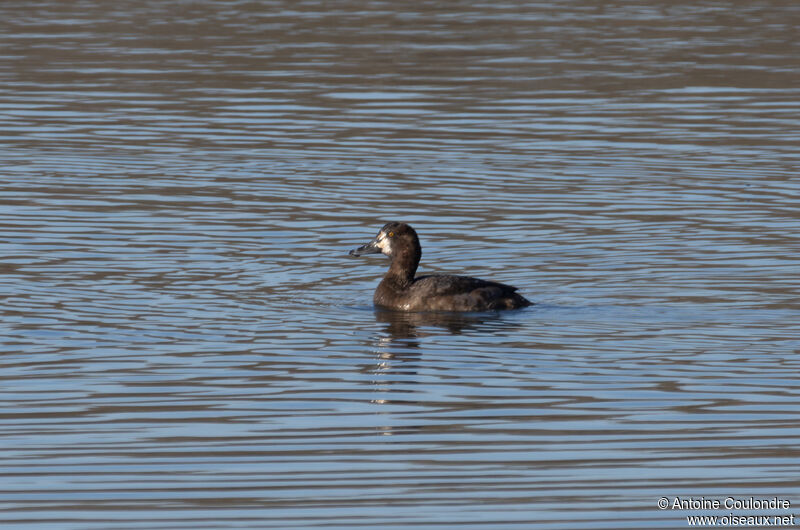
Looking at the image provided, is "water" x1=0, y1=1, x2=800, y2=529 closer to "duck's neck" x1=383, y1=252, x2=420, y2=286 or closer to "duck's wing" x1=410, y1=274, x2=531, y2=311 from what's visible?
"duck's wing" x1=410, y1=274, x2=531, y2=311

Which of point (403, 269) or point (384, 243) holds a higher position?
point (384, 243)

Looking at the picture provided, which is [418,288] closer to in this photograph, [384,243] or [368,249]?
[384,243]

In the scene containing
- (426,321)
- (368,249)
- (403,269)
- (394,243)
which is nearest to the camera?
(426,321)

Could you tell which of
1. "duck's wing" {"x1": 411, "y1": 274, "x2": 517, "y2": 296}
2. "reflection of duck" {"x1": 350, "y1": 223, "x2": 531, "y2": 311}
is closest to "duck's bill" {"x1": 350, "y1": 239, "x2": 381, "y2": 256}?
"reflection of duck" {"x1": 350, "y1": 223, "x2": 531, "y2": 311}

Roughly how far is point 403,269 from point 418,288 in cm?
68

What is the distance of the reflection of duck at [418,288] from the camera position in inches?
623

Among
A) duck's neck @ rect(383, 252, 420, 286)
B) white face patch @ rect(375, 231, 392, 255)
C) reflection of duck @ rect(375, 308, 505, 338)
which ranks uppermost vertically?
white face patch @ rect(375, 231, 392, 255)

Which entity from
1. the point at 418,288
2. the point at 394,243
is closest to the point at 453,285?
the point at 418,288

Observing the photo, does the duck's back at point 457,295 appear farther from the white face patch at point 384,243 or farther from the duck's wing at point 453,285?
the white face patch at point 384,243

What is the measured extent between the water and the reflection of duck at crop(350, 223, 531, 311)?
0.18m

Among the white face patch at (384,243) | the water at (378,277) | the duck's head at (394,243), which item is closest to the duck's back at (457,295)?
the water at (378,277)

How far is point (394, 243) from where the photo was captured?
685 inches

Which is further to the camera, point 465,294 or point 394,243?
point 394,243

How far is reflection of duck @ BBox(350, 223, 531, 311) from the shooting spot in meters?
15.8
